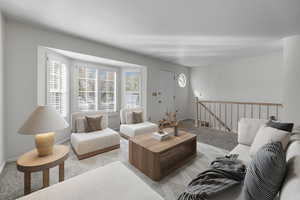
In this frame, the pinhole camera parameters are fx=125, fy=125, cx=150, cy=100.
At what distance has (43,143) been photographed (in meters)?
1.50

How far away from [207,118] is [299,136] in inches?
166

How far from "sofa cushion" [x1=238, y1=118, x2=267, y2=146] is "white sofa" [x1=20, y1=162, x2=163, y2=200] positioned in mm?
1877

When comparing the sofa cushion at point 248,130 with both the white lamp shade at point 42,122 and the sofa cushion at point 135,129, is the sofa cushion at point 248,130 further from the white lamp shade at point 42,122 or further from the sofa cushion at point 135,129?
the white lamp shade at point 42,122

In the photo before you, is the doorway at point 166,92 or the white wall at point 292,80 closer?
the white wall at point 292,80

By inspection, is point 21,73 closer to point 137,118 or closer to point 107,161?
point 107,161

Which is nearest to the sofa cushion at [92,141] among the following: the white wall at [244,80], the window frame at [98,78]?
the window frame at [98,78]

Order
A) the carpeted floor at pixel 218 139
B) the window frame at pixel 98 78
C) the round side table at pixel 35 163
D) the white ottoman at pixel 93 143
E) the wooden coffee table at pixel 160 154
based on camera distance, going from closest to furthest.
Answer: the round side table at pixel 35 163, the wooden coffee table at pixel 160 154, the white ottoman at pixel 93 143, the carpeted floor at pixel 218 139, the window frame at pixel 98 78

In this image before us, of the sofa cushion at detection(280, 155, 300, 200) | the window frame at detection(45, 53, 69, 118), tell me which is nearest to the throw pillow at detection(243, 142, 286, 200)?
the sofa cushion at detection(280, 155, 300, 200)

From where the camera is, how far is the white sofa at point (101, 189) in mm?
956

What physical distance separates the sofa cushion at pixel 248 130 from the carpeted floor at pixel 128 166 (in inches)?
29.5

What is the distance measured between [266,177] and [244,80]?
4.80 meters

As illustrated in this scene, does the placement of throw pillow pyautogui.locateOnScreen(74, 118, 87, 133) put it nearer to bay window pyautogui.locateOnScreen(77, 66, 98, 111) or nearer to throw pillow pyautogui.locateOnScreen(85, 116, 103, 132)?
throw pillow pyautogui.locateOnScreen(85, 116, 103, 132)

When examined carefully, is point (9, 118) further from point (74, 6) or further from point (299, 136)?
point (299, 136)

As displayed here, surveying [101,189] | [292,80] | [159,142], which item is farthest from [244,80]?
[101,189]
